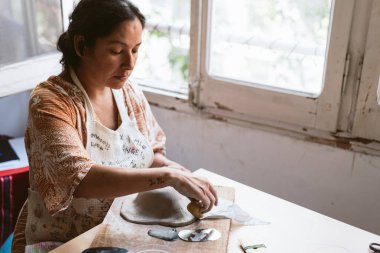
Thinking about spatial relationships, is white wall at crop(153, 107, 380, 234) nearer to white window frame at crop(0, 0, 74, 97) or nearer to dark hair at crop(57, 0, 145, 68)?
white window frame at crop(0, 0, 74, 97)

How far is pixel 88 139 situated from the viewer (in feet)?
3.94

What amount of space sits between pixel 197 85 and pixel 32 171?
2.80ft

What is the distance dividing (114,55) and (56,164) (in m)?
0.34

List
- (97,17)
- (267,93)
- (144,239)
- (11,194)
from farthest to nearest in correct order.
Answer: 1. (11,194)
2. (267,93)
3. (97,17)
4. (144,239)

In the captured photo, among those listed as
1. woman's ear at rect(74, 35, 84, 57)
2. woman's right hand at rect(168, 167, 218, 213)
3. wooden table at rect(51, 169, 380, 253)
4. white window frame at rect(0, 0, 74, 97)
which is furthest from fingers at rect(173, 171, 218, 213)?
white window frame at rect(0, 0, 74, 97)

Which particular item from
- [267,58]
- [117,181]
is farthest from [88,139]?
[267,58]

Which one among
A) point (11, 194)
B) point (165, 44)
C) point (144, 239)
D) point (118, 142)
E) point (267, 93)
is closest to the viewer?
point (144, 239)

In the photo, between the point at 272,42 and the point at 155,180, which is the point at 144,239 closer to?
the point at 155,180

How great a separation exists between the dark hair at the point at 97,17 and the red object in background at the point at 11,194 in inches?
30.6

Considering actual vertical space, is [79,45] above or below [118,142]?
above

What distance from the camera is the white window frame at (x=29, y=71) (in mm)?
1614

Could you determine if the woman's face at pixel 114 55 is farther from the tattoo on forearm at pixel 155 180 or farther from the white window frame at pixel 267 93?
the white window frame at pixel 267 93

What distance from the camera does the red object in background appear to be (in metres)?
1.72

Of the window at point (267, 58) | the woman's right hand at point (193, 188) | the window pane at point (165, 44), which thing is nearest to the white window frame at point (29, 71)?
the window at point (267, 58)
